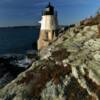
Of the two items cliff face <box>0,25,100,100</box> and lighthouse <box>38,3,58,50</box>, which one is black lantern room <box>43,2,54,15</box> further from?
cliff face <box>0,25,100,100</box>

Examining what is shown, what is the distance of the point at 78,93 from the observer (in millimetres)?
19656

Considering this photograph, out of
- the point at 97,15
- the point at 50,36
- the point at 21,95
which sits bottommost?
the point at 50,36

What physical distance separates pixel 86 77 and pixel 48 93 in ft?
8.74

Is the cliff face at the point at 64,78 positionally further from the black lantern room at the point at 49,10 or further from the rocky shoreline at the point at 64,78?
the black lantern room at the point at 49,10

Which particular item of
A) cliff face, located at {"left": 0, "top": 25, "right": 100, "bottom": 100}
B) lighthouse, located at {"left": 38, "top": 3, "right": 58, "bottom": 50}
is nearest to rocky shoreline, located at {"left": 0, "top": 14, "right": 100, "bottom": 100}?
cliff face, located at {"left": 0, "top": 25, "right": 100, "bottom": 100}

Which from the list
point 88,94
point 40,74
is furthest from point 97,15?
point 88,94

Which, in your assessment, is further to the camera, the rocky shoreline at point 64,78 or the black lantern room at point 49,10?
the black lantern room at point 49,10

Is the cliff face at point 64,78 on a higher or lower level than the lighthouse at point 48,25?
higher

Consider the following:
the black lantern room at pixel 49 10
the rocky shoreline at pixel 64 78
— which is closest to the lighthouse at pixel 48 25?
the black lantern room at pixel 49 10

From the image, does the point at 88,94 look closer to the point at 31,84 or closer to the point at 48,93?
the point at 48,93

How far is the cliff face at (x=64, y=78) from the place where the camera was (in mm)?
19766

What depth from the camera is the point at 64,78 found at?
21.0 metres

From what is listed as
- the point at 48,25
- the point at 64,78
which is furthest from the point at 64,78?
the point at 48,25

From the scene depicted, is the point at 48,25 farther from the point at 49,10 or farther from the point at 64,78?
the point at 64,78
